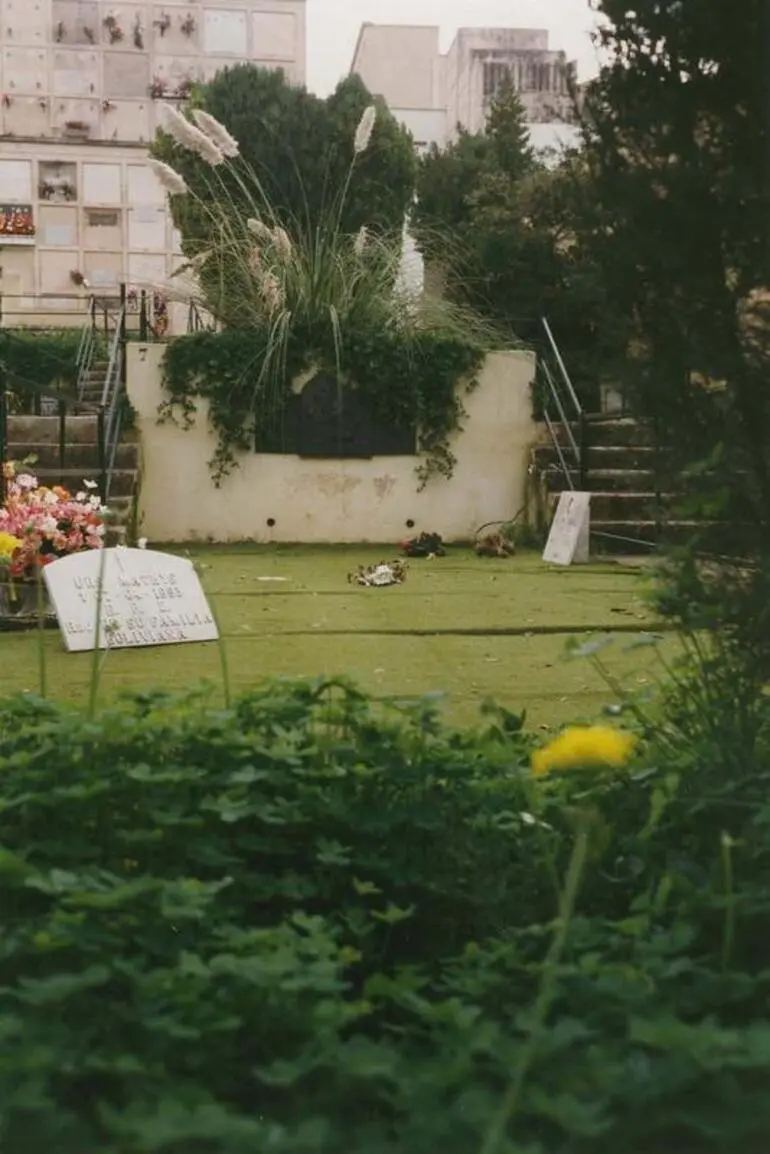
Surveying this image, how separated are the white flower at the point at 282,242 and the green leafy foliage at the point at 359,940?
6455 mm

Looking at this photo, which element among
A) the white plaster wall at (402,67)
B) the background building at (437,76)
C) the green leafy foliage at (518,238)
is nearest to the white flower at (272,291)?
the green leafy foliage at (518,238)

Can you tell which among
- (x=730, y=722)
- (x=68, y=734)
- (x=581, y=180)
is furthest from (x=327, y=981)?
(x=581, y=180)

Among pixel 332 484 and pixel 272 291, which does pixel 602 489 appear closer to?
pixel 332 484

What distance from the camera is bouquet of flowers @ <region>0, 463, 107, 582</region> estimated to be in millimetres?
4191

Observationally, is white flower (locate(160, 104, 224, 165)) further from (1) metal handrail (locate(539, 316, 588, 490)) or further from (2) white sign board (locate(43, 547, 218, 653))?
(2) white sign board (locate(43, 547, 218, 653))

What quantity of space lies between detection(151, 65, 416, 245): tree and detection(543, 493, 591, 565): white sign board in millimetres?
5574

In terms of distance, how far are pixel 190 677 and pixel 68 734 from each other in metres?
1.89

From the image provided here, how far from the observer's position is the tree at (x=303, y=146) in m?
11.8

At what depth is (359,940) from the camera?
1.25 meters

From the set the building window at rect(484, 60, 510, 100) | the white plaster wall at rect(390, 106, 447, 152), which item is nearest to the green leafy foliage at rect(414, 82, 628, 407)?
the building window at rect(484, 60, 510, 100)

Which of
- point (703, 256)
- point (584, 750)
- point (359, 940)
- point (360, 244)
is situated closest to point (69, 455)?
point (360, 244)

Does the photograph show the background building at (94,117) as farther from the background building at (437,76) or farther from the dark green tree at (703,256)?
the dark green tree at (703,256)

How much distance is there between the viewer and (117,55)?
39.9 feet

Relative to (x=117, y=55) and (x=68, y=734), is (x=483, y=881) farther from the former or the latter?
(x=117, y=55)
